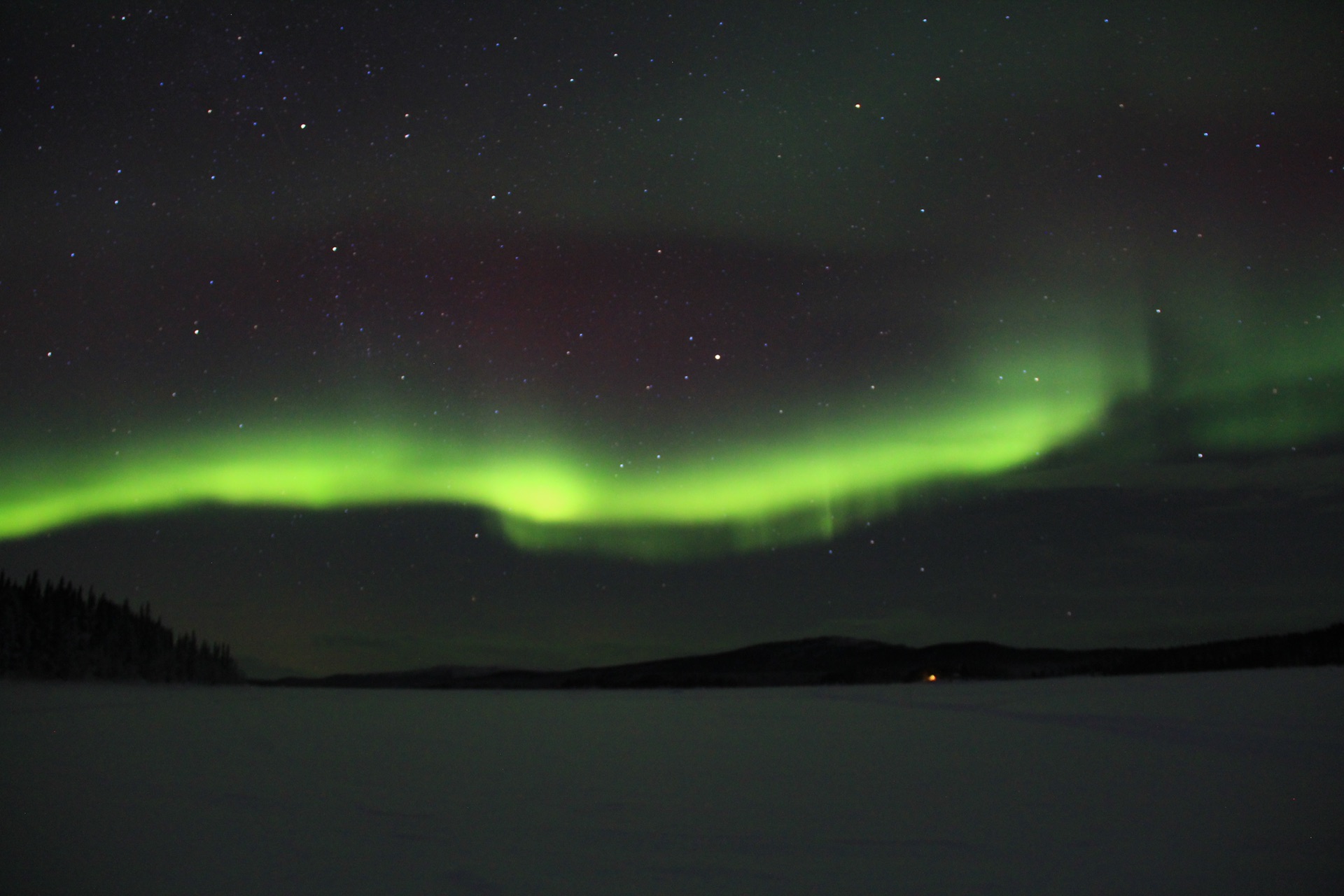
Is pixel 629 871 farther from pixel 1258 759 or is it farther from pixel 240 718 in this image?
pixel 240 718

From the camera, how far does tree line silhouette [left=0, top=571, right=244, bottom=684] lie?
81.8 metres

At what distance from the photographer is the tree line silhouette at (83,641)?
8181 centimetres

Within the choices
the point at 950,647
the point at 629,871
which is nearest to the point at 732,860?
the point at 629,871

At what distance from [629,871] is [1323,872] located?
16.9 feet

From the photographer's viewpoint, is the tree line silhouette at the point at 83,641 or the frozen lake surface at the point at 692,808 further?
the tree line silhouette at the point at 83,641

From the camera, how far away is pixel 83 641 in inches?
3514

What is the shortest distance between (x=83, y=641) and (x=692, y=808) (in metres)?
98.3

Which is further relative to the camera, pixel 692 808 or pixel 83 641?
pixel 83 641

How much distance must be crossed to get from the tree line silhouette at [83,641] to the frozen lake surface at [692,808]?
7595 centimetres

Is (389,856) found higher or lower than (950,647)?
higher

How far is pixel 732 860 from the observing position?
24.7ft

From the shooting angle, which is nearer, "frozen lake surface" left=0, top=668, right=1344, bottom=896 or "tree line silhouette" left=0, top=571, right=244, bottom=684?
"frozen lake surface" left=0, top=668, right=1344, bottom=896

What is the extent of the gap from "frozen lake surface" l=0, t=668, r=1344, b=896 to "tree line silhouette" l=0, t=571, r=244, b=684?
75952mm

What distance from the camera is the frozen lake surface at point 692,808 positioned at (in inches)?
277
